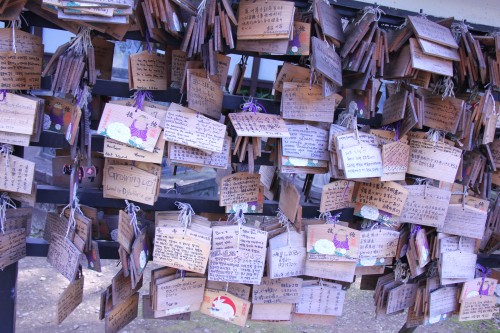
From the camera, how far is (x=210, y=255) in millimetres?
1544

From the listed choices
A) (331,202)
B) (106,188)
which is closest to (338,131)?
(331,202)

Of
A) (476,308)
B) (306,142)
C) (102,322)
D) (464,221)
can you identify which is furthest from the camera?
(102,322)

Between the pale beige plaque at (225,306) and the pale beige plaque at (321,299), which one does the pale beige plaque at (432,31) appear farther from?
the pale beige plaque at (225,306)

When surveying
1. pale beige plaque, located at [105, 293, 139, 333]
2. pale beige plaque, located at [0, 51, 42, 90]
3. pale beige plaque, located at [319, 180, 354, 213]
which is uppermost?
pale beige plaque, located at [0, 51, 42, 90]

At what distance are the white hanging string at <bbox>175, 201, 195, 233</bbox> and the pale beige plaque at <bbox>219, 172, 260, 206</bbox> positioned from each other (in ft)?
0.37

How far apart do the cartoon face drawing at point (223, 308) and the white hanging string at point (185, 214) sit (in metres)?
0.32

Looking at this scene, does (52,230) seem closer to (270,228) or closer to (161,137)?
(161,137)

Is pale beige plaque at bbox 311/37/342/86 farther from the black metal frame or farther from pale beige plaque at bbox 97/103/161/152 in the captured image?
pale beige plaque at bbox 97/103/161/152

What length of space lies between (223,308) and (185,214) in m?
0.38

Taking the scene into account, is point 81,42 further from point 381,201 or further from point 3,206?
point 381,201

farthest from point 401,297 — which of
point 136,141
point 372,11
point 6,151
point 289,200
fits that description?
point 6,151

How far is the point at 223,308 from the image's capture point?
165cm

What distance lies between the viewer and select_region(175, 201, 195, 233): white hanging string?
1535mm

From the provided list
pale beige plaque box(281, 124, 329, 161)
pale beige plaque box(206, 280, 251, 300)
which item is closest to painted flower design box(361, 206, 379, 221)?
pale beige plaque box(281, 124, 329, 161)
